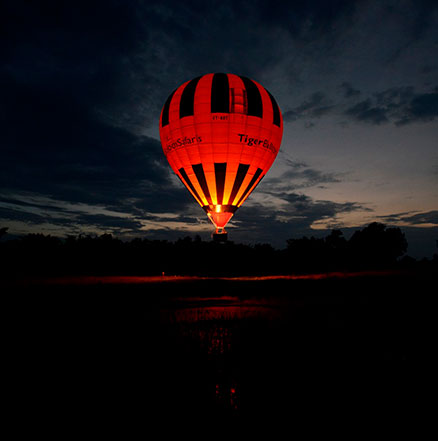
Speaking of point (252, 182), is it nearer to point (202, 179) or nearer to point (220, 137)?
point (202, 179)

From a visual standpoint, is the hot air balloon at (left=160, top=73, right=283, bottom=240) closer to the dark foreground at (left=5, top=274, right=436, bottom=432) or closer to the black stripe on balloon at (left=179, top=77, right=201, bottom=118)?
the black stripe on balloon at (left=179, top=77, right=201, bottom=118)

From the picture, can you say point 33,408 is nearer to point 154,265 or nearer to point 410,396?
point 410,396

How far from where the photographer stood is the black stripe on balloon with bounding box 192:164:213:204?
20.1m

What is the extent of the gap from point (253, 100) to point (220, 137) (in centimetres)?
295

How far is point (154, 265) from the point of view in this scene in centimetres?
4650

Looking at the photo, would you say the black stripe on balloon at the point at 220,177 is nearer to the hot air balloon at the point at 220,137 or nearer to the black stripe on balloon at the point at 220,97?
the hot air balloon at the point at 220,137

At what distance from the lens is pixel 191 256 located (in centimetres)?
5475

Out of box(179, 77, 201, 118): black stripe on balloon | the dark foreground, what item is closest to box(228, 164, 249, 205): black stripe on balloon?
box(179, 77, 201, 118): black stripe on balloon

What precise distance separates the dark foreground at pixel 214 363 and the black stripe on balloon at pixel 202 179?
819 centimetres

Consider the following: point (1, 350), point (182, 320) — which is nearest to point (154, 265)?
point (182, 320)

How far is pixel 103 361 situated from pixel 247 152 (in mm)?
14992

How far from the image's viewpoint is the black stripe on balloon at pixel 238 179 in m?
20.1

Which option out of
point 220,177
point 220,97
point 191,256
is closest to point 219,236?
point 220,177

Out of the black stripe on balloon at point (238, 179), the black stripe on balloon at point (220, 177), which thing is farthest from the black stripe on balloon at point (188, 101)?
the black stripe on balloon at point (238, 179)
